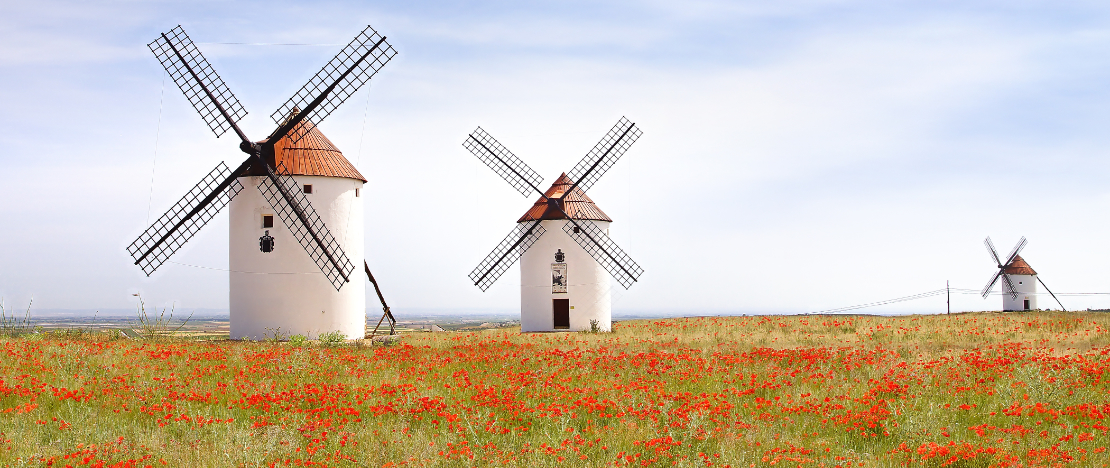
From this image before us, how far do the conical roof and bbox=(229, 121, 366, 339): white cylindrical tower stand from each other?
0.03 metres

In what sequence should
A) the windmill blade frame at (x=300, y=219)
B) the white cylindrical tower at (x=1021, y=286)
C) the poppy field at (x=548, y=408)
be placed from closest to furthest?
1. the poppy field at (x=548, y=408)
2. the windmill blade frame at (x=300, y=219)
3. the white cylindrical tower at (x=1021, y=286)

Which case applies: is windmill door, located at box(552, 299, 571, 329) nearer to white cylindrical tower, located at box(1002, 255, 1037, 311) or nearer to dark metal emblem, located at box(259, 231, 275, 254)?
dark metal emblem, located at box(259, 231, 275, 254)

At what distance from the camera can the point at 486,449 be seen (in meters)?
9.45

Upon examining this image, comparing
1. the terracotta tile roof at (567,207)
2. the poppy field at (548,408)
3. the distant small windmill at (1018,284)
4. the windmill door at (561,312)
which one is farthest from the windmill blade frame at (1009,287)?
the poppy field at (548,408)

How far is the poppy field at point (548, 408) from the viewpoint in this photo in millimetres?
9188

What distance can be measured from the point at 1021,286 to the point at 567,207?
41.7 m

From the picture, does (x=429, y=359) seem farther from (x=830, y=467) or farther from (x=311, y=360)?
(x=830, y=467)

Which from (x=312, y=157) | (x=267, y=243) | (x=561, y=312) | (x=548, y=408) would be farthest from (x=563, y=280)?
(x=548, y=408)

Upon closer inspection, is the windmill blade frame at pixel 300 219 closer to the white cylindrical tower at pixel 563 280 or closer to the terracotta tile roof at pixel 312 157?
the terracotta tile roof at pixel 312 157

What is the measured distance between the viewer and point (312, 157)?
2575 centimetres

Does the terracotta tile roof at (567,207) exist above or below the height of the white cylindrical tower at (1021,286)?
above

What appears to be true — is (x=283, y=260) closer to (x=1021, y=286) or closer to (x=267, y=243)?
(x=267, y=243)

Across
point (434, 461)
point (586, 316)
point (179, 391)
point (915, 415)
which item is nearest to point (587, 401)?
point (434, 461)

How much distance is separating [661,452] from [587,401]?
2767mm
